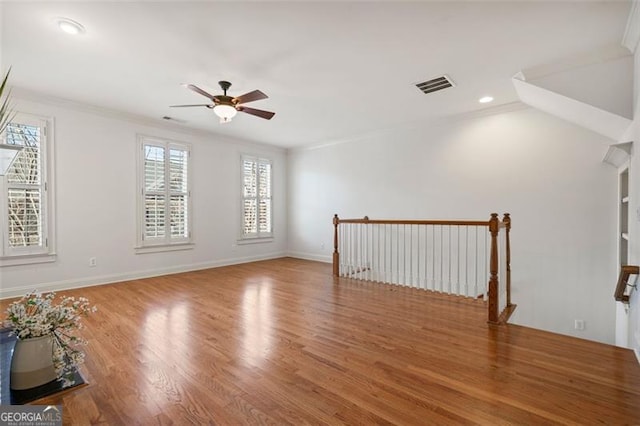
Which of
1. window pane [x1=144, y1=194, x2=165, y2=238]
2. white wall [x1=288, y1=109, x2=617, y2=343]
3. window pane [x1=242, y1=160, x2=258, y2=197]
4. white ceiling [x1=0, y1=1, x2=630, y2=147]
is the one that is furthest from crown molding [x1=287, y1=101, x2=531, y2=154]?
window pane [x1=144, y1=194, x2=165, y2=238]

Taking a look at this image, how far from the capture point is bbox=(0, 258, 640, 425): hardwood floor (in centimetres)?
180

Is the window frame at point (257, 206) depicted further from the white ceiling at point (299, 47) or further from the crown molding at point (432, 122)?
the white ceiling at point (299, 47)

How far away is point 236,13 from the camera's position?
2.54 meters

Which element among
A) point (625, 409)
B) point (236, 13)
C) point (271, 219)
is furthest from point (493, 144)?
point (271, 219)

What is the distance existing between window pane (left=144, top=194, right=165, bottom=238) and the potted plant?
11.8ft

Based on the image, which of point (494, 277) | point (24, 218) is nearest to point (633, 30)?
point (494, 277)

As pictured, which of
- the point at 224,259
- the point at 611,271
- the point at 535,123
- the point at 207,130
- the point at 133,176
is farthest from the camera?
the point at 224,259

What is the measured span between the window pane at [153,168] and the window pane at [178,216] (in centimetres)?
39

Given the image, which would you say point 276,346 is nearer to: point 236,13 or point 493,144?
point 236,13

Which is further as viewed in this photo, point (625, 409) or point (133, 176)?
point (133, 176)

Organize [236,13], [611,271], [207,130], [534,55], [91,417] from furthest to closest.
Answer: [207,130] < [611,271] < [534,55] < [236,13] < [91,417]

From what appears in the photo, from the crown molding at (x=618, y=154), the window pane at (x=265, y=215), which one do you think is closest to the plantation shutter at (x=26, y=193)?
the window pane at (x=265, y=215)

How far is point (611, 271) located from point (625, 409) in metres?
2.73

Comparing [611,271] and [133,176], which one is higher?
[133,176]
